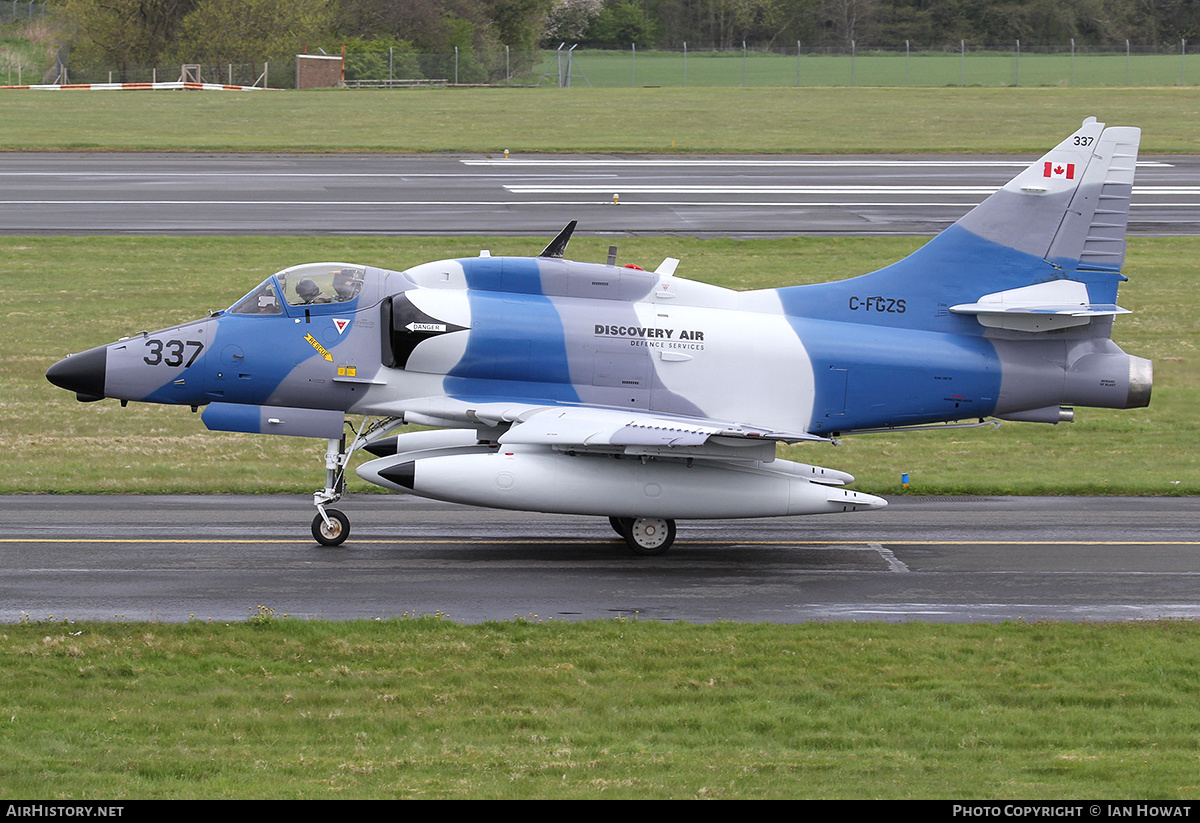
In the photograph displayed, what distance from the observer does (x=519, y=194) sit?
Answer: 44188mm

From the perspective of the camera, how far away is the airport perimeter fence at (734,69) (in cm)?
8294

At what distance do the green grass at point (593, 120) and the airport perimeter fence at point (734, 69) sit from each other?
6817 millimetres

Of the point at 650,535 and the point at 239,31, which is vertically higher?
the point at 239,31

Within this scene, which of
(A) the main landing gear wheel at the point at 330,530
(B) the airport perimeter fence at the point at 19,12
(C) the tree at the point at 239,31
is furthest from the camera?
(B) the airport perimeter fence at the point at 19,12

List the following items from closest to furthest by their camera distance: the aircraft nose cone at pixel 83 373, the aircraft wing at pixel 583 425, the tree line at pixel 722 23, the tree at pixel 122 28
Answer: the aircraft wing at pixel 583 425, the aircraft nose cone at pixel 83 373, the tree at pixel 122 28, the tree line at pixel 722 23

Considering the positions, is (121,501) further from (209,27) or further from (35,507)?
(209,27)

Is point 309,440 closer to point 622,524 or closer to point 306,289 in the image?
point 306,289

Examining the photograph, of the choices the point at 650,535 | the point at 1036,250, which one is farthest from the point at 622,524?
the point at 1036,250

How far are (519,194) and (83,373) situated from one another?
2912cm

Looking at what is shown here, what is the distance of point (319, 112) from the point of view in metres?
68.3

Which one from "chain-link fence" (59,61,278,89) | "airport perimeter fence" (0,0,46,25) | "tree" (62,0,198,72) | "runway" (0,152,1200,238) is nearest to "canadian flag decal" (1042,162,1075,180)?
"runway" (0,152,1200,238)

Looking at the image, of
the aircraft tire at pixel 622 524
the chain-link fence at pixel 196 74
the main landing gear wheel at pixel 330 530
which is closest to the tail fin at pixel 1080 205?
the aircraft tire at pixel 622 524

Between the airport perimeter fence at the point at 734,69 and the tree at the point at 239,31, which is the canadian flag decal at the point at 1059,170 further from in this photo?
the tree at the point at 239,31

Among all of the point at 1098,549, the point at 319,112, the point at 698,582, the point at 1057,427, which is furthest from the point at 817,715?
the point at 319,112
